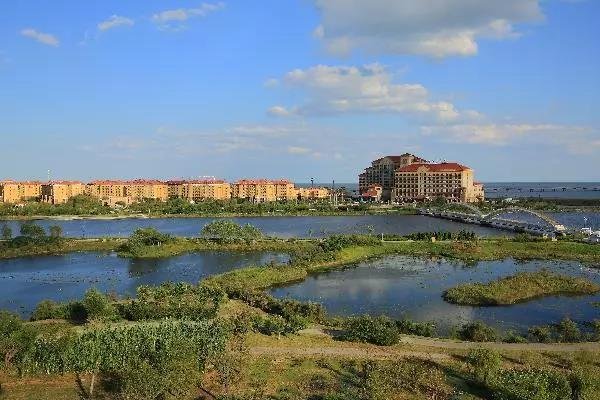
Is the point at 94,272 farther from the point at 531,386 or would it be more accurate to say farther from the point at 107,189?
the point at 107,189

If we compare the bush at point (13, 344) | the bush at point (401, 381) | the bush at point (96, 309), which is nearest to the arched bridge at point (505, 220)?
the bush at point (401, 381)

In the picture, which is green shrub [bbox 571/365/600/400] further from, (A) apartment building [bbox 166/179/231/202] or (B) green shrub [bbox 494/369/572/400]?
(A) apartment building [bbox 166/179/231/202]

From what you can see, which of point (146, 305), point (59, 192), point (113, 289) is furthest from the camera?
point (59, 192)

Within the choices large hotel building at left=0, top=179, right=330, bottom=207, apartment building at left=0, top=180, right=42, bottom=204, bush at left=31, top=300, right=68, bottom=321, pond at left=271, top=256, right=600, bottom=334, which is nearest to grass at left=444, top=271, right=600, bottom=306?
pond at left=271, top=256, right=600, bottom=334

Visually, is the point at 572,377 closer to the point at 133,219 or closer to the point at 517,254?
the point at 517,254

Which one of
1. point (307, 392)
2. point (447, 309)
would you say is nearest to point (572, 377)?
point (307, 392)

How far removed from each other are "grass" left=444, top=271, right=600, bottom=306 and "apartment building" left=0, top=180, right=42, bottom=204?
107544 millimetres

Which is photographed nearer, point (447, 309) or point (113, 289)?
point (447, 309)

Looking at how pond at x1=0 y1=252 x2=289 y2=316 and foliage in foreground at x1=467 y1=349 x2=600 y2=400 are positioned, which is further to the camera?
pond at x1=0 y1=252 x2=289 y2=316

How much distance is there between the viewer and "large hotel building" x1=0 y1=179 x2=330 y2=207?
120 metres

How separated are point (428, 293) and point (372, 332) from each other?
12.3 metres

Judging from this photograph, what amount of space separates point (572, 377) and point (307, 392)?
23.5 feet

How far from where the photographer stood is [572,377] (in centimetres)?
1511

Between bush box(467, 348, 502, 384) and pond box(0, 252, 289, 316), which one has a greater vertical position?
bush box(467, 348, 502, 384)
